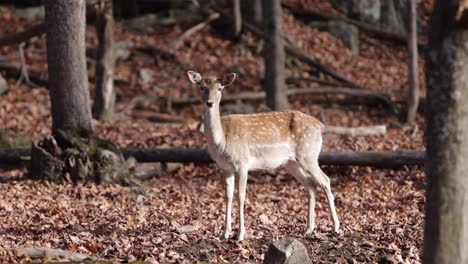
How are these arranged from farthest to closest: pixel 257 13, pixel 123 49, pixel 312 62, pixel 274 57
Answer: pixel 257 13 < pixel 123 49 < pixel 312 62 < pixel 274 57

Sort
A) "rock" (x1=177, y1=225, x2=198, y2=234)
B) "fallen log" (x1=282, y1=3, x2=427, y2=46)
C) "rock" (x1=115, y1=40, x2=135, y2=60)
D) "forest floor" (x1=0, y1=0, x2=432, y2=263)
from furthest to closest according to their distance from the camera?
"fallen log" (x1=282, y1=3, x2=427, y2=46)
"rock" (x1=115, y1=40, x2=135, y2=60)
"rock" (x1=177, y1=225, x2=198, y2=234)
"forest floor" (x1=0, y1=0, x2=432, y2=263)

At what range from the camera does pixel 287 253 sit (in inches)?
322

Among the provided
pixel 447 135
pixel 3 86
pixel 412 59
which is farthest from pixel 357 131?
pixel 447 135

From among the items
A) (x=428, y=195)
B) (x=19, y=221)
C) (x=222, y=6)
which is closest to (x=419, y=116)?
(x=222, y=6)

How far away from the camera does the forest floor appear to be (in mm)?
9633

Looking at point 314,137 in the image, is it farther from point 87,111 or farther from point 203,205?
point 87,111

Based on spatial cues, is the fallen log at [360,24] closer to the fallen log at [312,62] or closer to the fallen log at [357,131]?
the fallen log at [312,62]

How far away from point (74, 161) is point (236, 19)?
11.7 metres

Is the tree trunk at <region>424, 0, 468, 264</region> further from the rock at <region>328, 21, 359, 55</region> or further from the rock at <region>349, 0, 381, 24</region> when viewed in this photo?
the rock at <region>349, 0, 381, 24</region>

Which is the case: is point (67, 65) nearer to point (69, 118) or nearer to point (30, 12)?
point (69, 118)

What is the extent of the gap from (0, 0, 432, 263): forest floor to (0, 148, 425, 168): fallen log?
20cm

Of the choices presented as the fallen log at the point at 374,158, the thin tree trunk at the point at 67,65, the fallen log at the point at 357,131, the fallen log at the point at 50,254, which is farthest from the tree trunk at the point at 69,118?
the fallen log at the point at 357,131

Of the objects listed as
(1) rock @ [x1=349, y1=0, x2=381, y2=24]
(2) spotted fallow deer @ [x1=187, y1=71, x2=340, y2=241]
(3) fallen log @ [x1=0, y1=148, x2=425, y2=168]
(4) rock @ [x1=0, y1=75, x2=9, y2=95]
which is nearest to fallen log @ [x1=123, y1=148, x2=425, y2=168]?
(3) fallen log @ [x1=0, y1=148, x2=425, y2=168]

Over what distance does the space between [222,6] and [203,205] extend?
46.9ft
